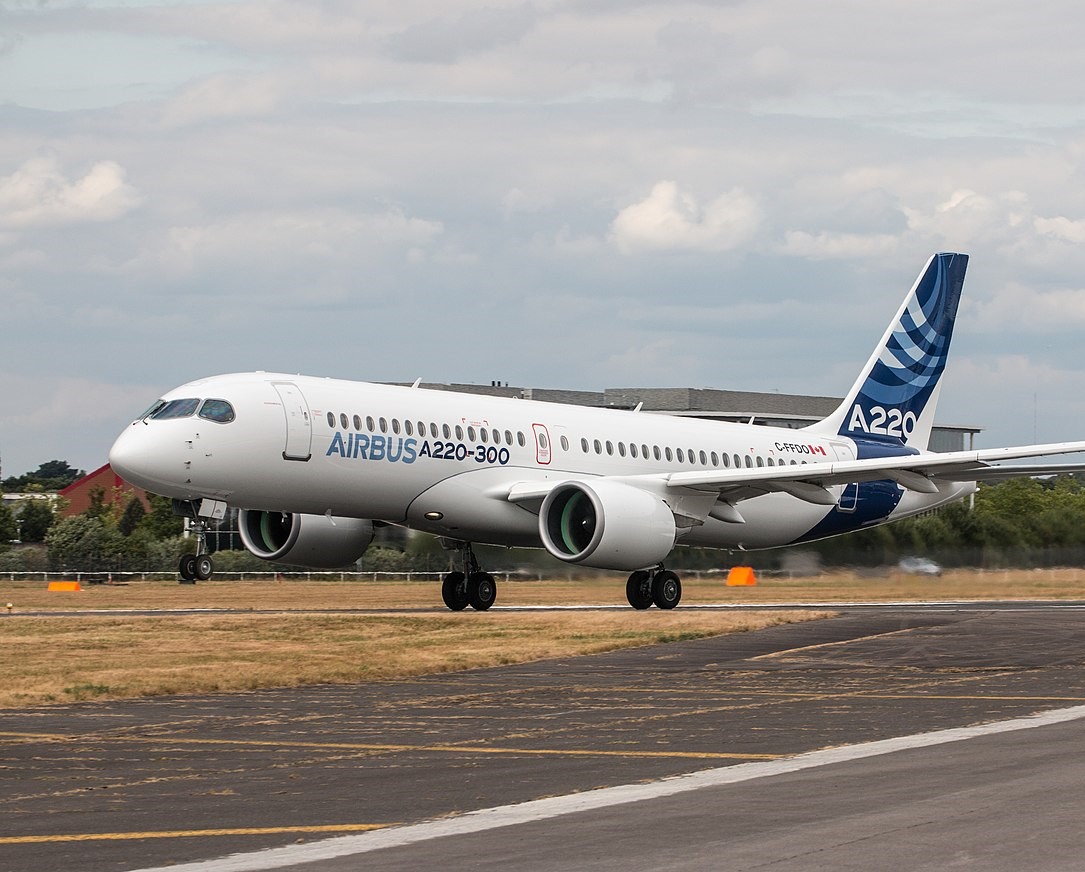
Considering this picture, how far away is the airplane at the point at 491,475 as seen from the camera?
3019cm

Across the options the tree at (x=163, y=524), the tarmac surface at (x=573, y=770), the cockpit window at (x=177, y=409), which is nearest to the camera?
the tarmac surface at (x=573, y=770)

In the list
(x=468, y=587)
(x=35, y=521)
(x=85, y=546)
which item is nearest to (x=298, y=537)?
(x=468, y=587)

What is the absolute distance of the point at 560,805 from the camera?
402 inches

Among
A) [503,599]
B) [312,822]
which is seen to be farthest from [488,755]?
[503,599]

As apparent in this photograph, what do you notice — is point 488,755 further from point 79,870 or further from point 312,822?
point 79,870

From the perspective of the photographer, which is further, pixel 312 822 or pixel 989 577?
pixel 989 577

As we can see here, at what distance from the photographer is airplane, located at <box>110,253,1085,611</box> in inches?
1188

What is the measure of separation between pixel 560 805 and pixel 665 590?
2508 centimetres

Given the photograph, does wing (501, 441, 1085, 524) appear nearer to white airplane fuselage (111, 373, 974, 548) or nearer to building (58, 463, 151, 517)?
white airplane fuselage (111, 373, 974, 548)

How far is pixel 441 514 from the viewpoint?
107 ft

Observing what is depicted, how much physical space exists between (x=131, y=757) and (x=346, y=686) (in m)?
6.32

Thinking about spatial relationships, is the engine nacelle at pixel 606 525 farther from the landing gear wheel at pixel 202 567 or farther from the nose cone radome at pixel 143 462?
the nose cone radome at pixel 143 462

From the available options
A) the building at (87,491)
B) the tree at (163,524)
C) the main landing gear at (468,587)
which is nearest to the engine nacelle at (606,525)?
the main landing gear at (468,587)

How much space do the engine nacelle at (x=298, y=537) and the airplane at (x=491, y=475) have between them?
0.04m
